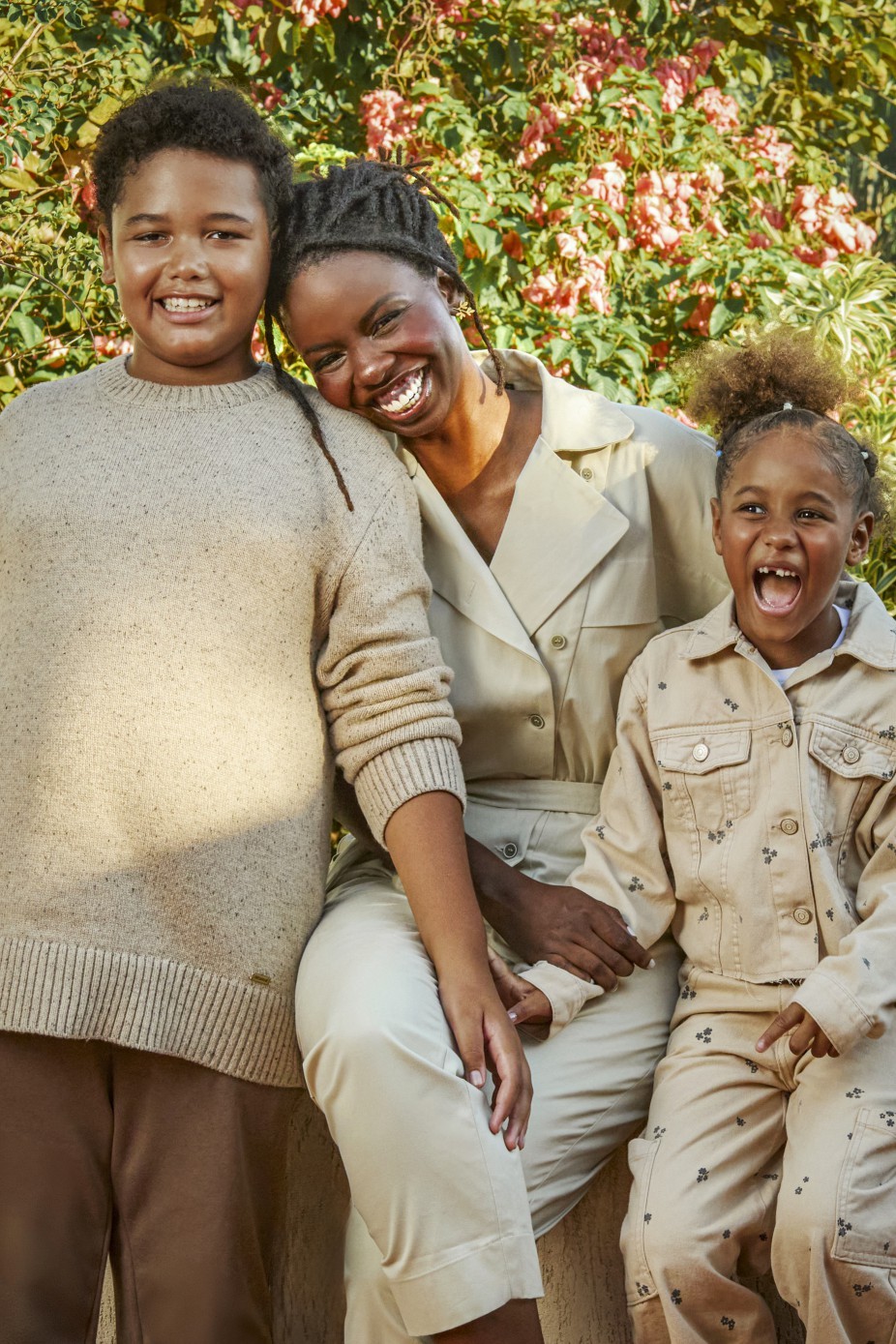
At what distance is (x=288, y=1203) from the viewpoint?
2.16 metres

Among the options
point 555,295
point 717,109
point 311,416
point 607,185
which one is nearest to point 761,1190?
point 311,416

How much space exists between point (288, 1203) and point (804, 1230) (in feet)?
2.52

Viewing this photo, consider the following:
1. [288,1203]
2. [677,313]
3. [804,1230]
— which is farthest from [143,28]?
[804,1230]

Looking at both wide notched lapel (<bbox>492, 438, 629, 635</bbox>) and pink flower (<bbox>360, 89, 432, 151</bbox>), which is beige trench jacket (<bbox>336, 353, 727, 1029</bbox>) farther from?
pink flower (<bbox>360, 89, 432, 151</bbox>)

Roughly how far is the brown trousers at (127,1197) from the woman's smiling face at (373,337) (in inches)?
40.6

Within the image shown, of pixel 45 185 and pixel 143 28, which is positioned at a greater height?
pixel 143 28

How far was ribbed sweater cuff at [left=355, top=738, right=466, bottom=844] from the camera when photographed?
2.00m

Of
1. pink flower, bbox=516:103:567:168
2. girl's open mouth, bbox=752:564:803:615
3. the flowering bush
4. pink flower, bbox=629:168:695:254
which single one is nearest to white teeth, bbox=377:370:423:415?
girl's open mouth, bbox=752:564:803:615

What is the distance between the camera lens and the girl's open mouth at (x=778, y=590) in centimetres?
212

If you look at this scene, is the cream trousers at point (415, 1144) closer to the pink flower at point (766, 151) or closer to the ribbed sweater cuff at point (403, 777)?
the ribbed sweater cuff at point (403, 777)

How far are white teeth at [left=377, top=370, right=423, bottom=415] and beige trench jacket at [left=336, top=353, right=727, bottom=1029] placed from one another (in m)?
0.15

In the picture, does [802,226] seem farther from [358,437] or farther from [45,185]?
[358,437]

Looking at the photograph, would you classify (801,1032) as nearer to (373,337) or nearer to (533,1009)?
(533,1009)

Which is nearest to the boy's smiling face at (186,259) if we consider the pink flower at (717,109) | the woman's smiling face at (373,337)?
the woman's smiling face at (373,337)
